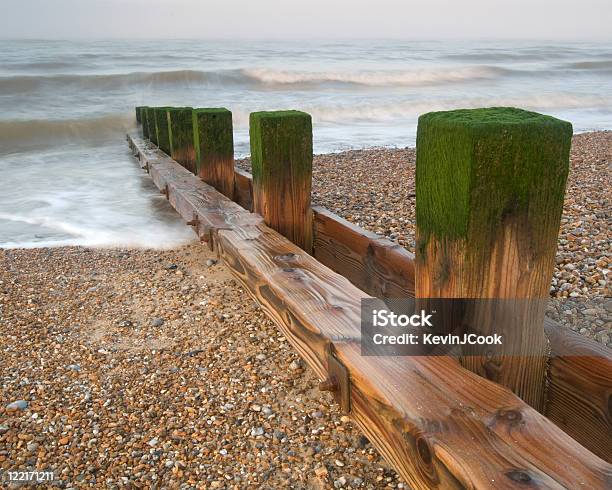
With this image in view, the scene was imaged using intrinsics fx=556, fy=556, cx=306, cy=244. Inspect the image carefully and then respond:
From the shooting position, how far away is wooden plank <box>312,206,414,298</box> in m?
2.30

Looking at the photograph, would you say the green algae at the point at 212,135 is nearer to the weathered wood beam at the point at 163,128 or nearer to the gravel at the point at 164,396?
the gravel at the point at 164,396

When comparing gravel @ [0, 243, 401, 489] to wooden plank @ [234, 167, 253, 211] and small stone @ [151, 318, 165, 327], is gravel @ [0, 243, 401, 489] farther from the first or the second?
wooden plank @ [234, 167, 253, 211]

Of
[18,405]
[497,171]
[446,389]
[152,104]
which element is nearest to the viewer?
[497,171]

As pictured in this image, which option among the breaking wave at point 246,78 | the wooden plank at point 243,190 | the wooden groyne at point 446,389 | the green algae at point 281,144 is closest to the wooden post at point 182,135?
the wooden plank at point 243,190

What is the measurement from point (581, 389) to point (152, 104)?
55.9ft

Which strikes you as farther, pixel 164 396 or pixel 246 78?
pixel 246 78

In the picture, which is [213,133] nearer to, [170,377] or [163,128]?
[170,377]

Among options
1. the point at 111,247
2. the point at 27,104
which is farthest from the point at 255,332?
the point at 27,104

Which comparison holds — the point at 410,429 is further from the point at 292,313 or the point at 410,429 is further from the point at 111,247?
the point at 111,247

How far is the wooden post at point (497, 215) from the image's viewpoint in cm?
127

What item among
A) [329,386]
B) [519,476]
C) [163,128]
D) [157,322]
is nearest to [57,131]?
[163,128]

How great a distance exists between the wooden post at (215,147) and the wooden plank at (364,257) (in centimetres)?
144

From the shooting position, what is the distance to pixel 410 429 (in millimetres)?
1312

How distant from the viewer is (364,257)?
8.45ft
